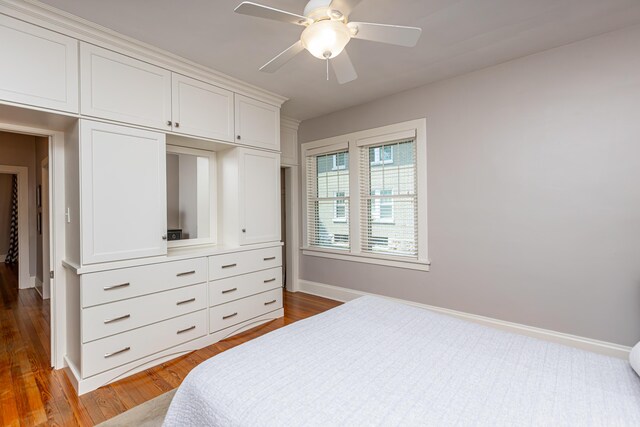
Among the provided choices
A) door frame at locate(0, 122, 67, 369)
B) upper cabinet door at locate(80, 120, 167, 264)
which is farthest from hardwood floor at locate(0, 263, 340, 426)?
upper cabinet door at locate(80, 120, 167, 264)

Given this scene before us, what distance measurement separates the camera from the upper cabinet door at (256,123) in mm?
3102

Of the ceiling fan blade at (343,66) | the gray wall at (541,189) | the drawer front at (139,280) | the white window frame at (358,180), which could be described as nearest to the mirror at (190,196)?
the drawer front at (139,280)

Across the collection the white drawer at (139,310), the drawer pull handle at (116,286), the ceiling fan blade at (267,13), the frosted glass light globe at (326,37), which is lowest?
the white drawer at (139,310)

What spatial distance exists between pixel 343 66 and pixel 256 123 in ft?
5.01

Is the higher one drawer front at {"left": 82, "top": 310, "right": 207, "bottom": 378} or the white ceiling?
the white ceiling

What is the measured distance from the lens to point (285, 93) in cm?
338

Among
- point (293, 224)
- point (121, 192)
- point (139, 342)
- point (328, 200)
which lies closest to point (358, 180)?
point (328, 200)

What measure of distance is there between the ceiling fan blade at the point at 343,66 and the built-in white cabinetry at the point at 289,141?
2.29 m

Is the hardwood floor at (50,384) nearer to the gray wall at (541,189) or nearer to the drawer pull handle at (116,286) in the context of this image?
→ the drawer pull handle at (116,286)

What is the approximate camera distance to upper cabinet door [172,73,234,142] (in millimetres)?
2613

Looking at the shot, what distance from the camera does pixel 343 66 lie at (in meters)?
1.98

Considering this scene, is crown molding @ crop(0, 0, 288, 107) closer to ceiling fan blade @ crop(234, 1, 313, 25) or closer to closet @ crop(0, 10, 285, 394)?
closet @ crop(0, 10, 285, 394)

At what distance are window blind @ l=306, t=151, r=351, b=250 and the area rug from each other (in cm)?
262

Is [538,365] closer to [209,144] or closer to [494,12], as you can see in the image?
[494,12]
